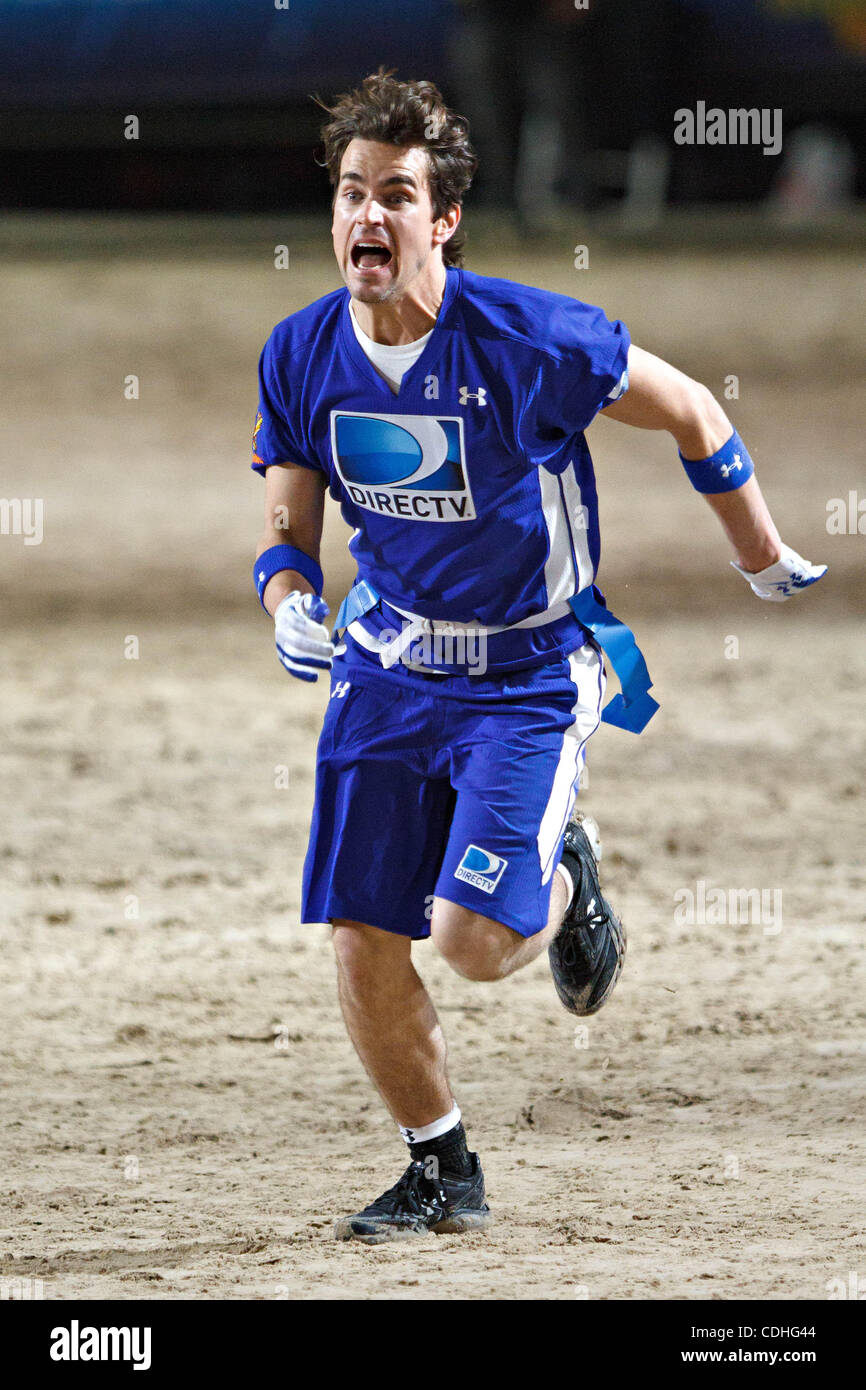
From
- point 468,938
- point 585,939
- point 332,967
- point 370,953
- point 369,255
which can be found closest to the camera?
point 369,255

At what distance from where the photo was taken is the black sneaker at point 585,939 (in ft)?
13.7

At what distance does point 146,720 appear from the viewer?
8047 mm

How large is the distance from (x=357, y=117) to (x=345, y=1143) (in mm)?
2418

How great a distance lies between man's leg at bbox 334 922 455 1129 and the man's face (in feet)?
4.37

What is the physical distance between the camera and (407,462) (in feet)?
11.7

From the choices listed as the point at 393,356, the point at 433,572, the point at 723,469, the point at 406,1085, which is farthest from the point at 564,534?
the point at 406,1085

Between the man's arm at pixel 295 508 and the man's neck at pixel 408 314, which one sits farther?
the man's arm at pixel 295 508

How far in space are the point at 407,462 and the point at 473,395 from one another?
191mm

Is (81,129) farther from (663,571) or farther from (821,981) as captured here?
(821,981)

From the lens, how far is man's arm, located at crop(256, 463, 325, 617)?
12.5ft

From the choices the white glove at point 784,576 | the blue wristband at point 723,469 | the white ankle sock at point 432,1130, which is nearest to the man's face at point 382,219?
the blue wristband at point 723,469

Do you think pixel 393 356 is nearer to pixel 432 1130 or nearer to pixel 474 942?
pixel 474 942

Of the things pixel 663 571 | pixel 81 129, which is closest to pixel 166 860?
pixel 663 571

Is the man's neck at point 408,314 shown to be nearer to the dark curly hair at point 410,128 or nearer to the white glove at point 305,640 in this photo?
the dark curly hair at point 410,128
